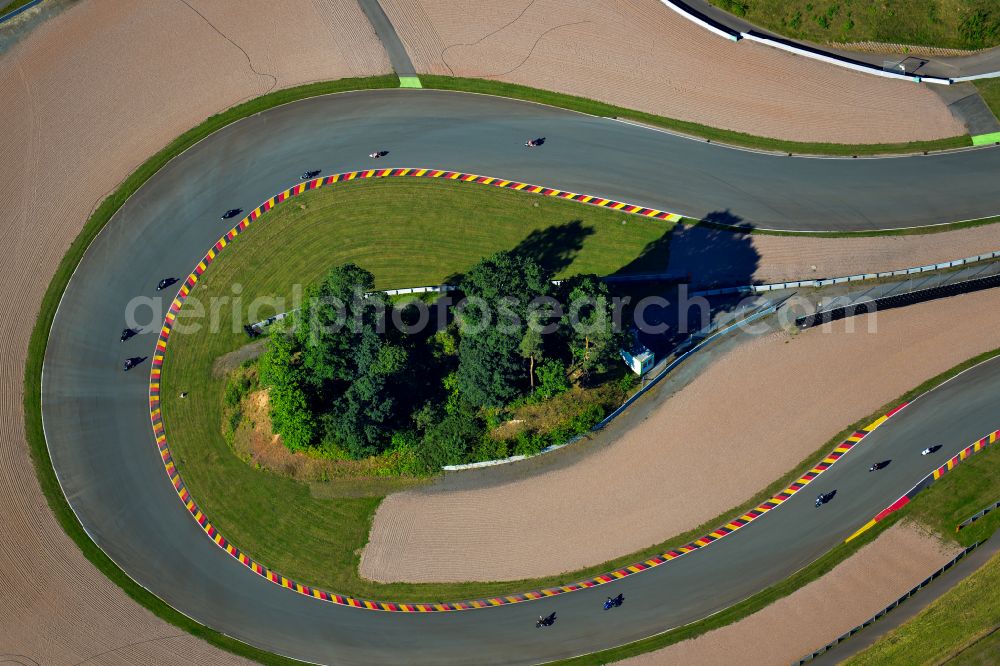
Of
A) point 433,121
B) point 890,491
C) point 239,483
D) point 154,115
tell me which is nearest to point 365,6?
point 433,121

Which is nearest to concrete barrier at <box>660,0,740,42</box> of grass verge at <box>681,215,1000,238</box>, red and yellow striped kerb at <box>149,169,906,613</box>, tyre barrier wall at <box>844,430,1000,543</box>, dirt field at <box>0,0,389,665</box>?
red and yellow striped kerb at <box>149,169,906,613</box>

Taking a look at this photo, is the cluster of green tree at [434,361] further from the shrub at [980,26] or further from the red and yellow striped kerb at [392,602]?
the shrub at [980,26]

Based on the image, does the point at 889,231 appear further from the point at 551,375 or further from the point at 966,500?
the point at 551,375

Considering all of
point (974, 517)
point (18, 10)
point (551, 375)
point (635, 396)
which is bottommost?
point (974, 517)

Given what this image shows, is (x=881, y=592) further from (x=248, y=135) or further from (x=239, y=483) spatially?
(x=248, y=135)

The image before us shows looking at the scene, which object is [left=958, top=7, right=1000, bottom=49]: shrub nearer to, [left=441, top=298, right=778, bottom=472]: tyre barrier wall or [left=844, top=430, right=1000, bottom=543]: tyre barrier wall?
[left=441, top=298, right=778, bottom=472]: tyre barrier wall

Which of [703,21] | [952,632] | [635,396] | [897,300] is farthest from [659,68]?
[952,632]
